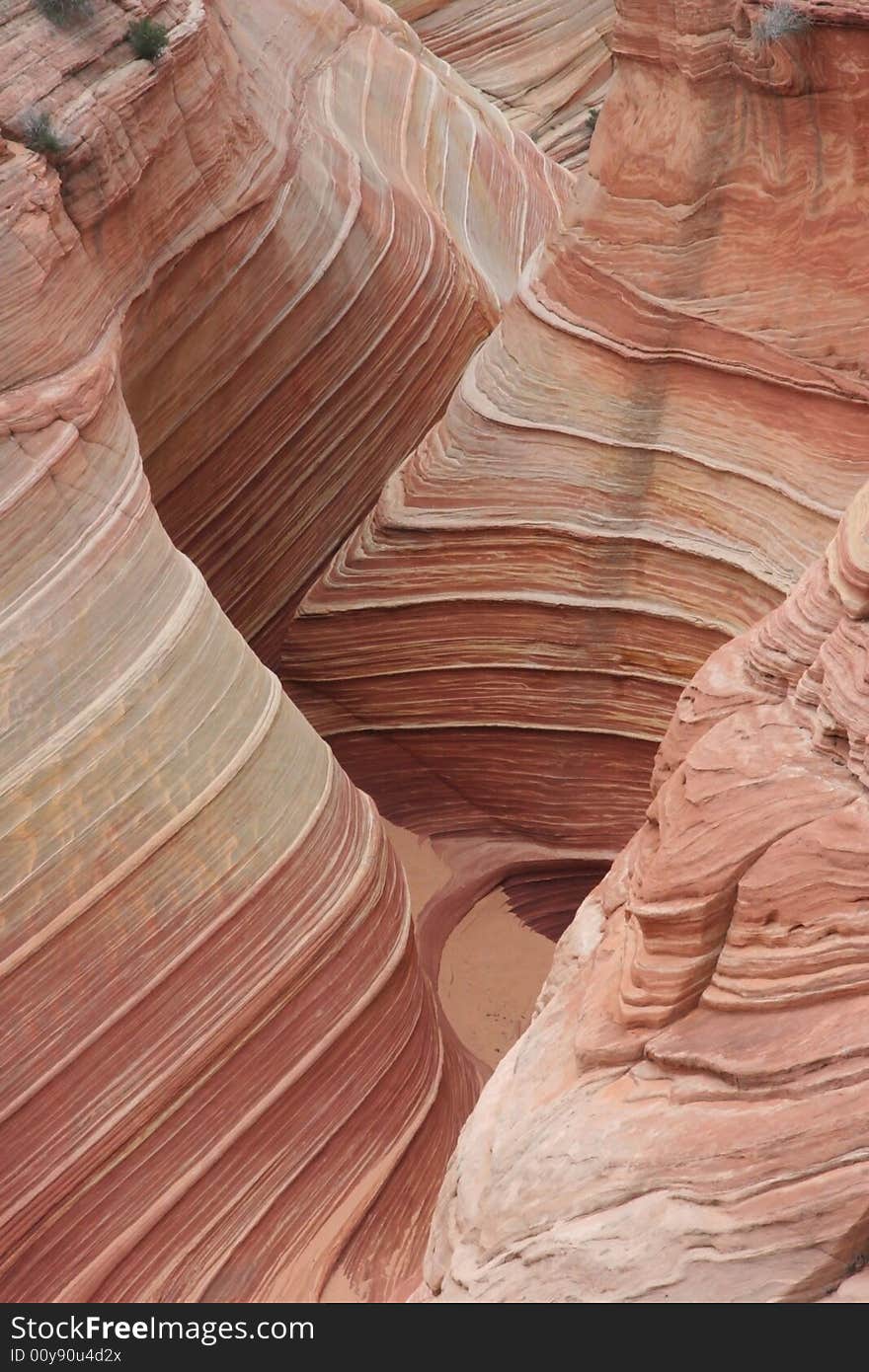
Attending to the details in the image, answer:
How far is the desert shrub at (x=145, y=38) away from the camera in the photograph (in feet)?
22.4

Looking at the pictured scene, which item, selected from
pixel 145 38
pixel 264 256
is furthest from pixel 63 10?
pixel 264 256

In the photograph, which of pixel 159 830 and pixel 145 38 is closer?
pixel 159 830

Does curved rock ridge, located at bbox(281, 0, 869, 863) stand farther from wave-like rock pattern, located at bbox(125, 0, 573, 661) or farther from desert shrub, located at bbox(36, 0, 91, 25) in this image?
desert shrub, located at bbox(36, 0, 91, 25)

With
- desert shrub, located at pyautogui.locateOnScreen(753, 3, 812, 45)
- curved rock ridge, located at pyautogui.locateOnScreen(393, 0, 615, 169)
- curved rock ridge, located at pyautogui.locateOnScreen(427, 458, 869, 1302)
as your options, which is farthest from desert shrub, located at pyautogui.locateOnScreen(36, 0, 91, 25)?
curved rock ridge, located at pyautogui.locateOnScreen(393, 0, 615, 169)

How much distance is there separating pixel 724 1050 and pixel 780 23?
4103 millimetres

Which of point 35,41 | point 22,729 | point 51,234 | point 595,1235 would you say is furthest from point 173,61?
point 595,1235

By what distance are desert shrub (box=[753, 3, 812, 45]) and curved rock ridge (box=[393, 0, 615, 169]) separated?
327 inches

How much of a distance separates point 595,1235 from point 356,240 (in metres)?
6.10

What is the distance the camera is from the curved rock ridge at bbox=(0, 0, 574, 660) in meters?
6.68

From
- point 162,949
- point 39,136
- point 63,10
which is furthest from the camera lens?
point 63,10
